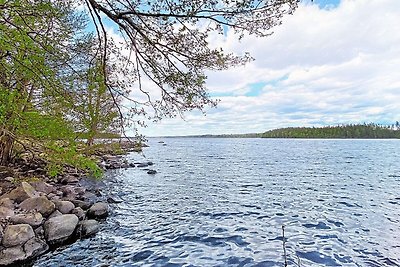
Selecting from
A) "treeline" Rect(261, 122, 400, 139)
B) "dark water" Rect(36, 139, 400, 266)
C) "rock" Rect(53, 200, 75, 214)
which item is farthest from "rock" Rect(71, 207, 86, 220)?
"treeline" Rect(261, 122, 400, 139)

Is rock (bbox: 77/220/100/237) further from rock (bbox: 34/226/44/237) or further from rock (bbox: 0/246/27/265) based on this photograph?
rock (bbox: 0/246/27/265)

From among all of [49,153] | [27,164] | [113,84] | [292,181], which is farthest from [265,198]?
[27,164]

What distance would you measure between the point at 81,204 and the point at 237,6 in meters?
8.69

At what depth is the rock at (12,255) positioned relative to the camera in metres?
6.52

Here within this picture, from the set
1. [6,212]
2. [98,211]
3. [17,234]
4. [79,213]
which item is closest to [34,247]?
[17,234]

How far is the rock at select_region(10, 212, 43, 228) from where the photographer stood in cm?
789

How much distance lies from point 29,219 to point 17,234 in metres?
0.94

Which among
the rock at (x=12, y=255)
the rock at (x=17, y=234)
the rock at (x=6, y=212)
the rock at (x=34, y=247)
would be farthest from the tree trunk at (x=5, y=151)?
the rock at (x=12, y=255)

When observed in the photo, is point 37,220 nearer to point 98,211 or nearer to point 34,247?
point 34,247

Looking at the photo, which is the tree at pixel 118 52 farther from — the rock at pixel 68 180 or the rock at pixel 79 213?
the rock at pixel 68 180

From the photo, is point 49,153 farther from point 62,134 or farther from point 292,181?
point 292,181

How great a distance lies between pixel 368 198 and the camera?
14195mm

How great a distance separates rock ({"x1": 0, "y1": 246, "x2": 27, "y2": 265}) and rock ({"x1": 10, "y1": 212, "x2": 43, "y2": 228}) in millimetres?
1052

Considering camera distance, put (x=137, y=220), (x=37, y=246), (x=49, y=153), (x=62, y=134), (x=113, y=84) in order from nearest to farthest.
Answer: (x=113, y=84) → (x=37, y=246) → (x=62, y=134) → (x=49, y=153) → (x=137, y=220)
